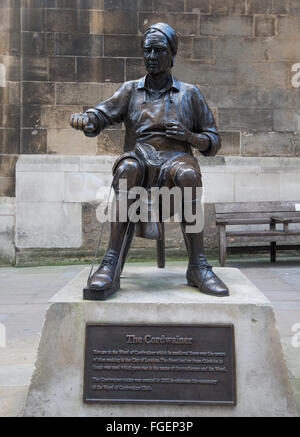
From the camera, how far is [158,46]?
2.51 meters

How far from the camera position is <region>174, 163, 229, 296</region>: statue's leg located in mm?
2299

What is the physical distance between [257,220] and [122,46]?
10.6 feet

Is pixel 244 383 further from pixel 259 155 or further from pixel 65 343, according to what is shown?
pixel 259 155

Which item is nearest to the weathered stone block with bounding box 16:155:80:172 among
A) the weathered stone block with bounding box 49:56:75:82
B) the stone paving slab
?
the weathered stone block with bounding box 49:56:75:82

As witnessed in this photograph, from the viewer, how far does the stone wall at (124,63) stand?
6.28 metres

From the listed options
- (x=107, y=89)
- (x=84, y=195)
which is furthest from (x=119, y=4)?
(x=84, y=195)

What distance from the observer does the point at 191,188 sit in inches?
93.3

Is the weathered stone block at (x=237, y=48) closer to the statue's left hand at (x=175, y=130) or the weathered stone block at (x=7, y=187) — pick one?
the weathered stone block at (x=7, y=187)

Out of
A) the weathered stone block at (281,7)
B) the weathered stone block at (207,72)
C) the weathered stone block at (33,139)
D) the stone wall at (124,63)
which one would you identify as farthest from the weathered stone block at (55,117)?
the weathered stone block at (281,7)

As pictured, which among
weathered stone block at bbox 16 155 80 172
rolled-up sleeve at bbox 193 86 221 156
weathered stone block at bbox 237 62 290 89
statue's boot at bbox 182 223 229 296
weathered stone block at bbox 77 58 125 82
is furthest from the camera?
weathered stone block at bbox 237 62 290 89

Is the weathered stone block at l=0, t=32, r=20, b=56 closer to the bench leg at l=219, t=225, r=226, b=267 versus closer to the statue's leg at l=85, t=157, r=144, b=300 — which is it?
the bench leg at l=219, t=225, r=226, b=267

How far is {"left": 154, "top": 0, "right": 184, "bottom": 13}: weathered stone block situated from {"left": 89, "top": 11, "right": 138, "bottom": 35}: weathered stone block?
35 cm

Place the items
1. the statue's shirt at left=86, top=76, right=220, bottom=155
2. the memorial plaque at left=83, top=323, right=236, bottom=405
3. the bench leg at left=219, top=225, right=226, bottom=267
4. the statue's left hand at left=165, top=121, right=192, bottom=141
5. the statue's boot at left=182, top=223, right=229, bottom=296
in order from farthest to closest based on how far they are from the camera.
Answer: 1. the bench leg at left=219, top=225, right=226, bottom=267
2. the statue's shirt at left=86, top=76, right=220, bottom=155
3. the statue's left hand at left=165, top=121, right=192, bottom=141
4. the statue's boot at left=182, top=223, right=229, bottom=296
5. the memorial plaque at left=83, top=323, right=236, bottom=405

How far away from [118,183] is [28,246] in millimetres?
4213
